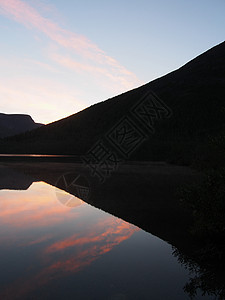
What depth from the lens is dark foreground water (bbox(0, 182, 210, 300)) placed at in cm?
495

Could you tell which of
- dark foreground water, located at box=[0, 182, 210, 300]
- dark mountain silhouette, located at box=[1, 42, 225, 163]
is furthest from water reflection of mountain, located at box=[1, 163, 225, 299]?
dark mountain silhouette, located at box=[1, 42, 225, 163]

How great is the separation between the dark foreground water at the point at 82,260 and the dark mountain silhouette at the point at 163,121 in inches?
1610

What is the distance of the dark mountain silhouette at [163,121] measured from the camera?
246 ft

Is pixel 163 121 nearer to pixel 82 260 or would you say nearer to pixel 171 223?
pixel 171 223

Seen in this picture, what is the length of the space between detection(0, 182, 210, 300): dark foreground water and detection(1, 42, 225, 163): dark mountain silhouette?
40900 mm

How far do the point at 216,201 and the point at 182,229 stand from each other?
224 cm

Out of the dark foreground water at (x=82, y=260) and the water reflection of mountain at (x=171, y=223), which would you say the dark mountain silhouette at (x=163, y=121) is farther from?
the dark foreground water at (x=82, y=260)

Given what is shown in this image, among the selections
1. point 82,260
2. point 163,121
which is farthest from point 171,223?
point 163,121

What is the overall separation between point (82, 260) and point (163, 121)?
88.9m

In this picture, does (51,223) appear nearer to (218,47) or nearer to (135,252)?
(135,252)

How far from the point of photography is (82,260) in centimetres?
626

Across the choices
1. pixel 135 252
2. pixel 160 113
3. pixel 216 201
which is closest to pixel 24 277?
pixel 135 252

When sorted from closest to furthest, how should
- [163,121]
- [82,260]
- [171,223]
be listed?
[82,260]
[171,223]
[163,121]

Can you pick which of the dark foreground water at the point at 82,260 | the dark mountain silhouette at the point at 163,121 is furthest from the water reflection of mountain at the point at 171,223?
the dark mountain silhouette at the point at 163,121
